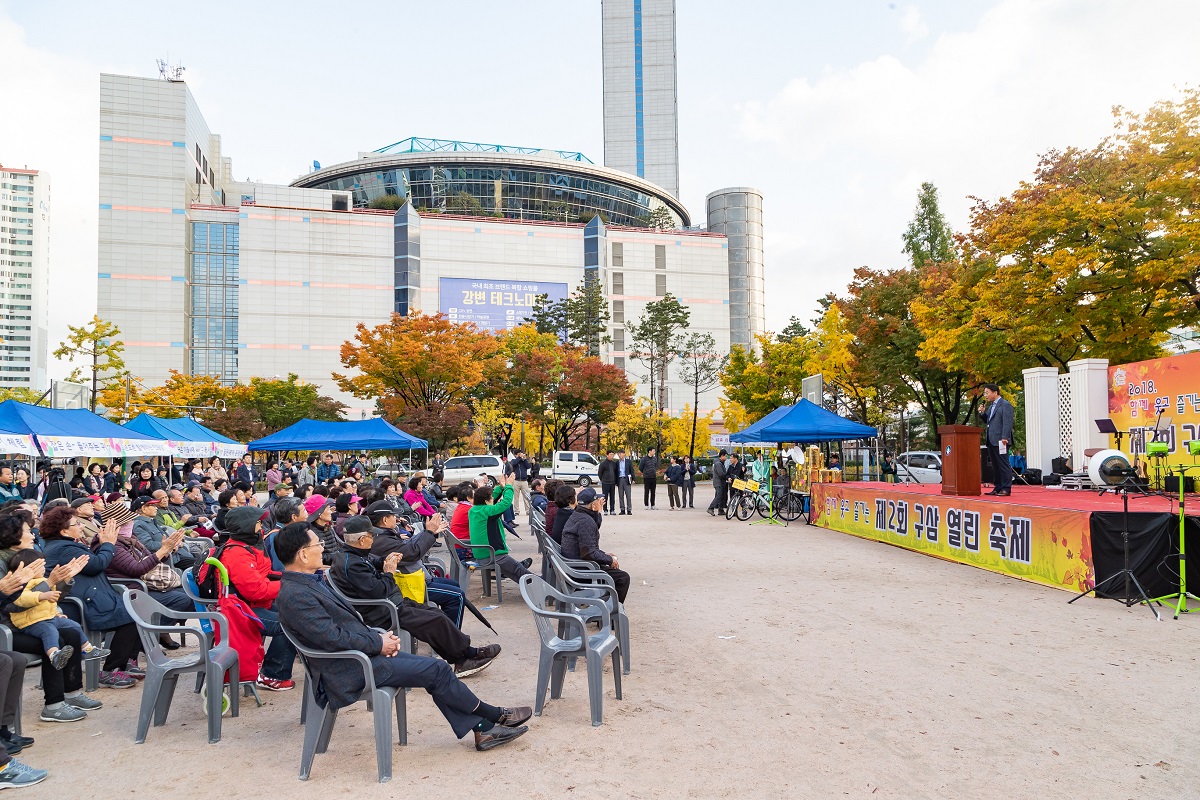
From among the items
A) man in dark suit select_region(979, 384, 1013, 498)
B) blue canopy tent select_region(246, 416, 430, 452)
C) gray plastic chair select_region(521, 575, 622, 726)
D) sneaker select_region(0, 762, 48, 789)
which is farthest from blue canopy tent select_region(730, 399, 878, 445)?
sneaker select_region(0, 762, 48, 789)

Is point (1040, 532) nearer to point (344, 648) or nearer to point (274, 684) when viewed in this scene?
point (274, 684)

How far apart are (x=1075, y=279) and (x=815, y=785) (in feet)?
61.1

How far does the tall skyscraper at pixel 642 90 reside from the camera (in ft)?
331

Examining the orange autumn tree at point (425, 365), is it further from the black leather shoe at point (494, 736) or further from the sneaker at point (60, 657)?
the black leather shoe at point (494, 736)

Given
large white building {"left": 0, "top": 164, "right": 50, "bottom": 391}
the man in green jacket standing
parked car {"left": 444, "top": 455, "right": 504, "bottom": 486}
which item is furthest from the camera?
large white building {"left": 0, "top": 164, "right": 50, "bottom": 391}

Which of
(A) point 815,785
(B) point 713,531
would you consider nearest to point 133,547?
(A) point 815,785

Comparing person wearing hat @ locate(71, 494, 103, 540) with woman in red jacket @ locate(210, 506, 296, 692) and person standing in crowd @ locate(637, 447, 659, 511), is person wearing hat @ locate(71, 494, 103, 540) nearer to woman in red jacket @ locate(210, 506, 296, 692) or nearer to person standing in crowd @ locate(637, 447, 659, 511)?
woman in red jacket @ locate(210, 506, 296, 692)

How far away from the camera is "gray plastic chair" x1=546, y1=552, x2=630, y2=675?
18.8 ft

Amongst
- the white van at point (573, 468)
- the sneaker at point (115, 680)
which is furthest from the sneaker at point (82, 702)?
the white van at point (573, 468)

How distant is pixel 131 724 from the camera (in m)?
4.86

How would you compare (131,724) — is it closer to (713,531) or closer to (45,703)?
(45,703)

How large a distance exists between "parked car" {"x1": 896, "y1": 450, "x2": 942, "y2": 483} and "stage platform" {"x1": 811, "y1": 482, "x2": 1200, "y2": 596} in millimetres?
12677

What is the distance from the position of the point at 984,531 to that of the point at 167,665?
9567mm

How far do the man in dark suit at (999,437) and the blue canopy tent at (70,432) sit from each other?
13655mm
